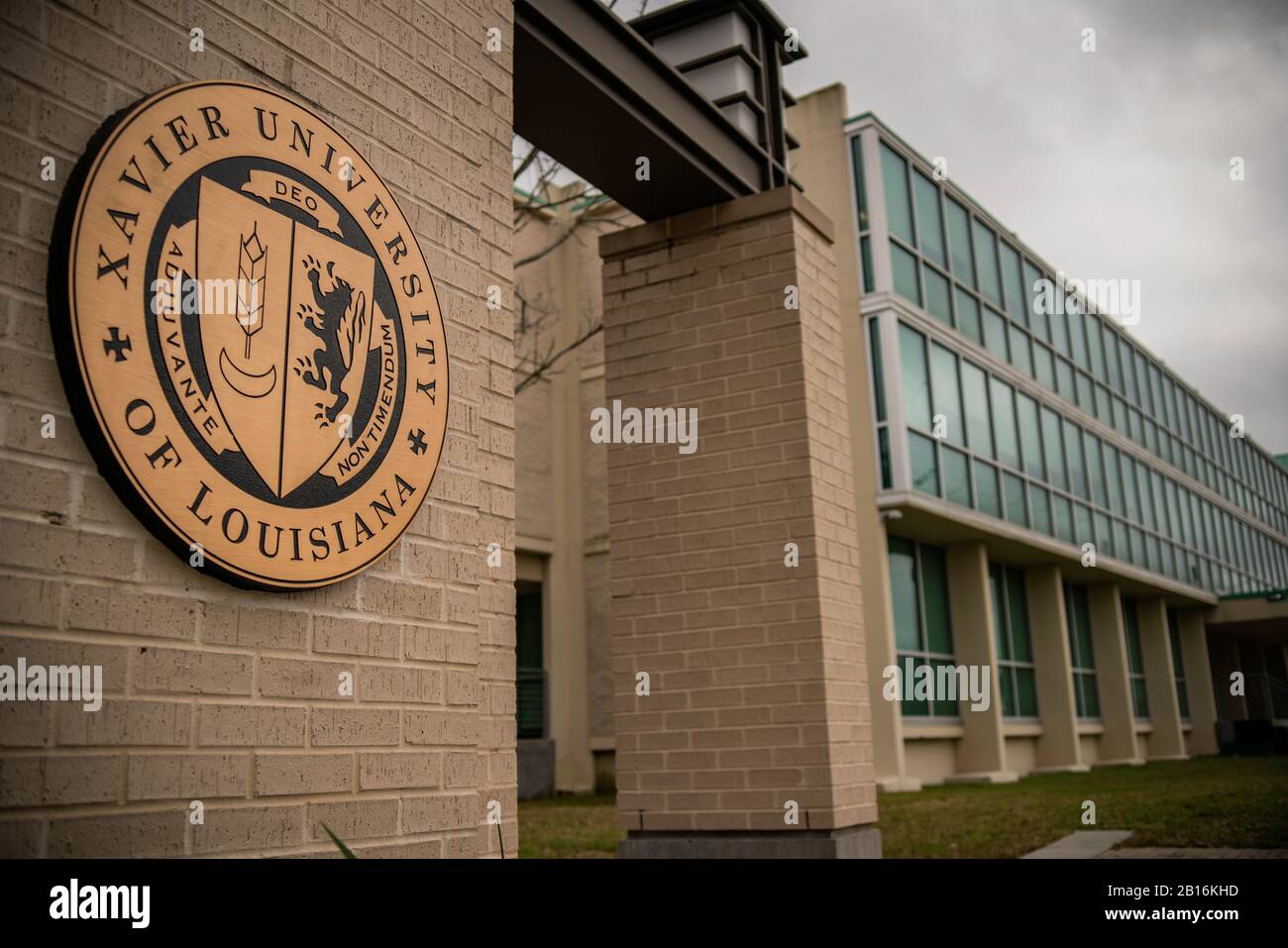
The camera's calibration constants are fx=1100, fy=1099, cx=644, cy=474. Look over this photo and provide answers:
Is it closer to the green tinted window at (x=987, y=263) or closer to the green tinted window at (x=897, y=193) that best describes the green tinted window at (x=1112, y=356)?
the green tinted window at (x=987, y=263)

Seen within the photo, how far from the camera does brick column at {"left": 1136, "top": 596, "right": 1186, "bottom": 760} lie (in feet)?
76.6

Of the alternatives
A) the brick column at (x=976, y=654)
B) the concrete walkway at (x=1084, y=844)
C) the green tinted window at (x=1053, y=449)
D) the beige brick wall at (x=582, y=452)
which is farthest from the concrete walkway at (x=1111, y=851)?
the green tinted window at (x=1053, y=449)

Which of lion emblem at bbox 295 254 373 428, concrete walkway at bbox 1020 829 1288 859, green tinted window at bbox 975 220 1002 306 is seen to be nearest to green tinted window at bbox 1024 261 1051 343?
green tinted window at bbox 975 220 1002 306

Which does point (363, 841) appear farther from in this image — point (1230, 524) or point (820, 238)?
point (1230, 524)

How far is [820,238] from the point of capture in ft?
21.5

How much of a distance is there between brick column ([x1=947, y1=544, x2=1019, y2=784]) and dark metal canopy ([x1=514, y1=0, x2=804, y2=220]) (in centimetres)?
1175

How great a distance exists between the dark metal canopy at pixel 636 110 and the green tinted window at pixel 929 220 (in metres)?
10.9

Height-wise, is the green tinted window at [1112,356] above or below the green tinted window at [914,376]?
above

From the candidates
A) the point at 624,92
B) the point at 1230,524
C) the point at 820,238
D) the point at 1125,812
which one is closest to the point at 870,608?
the point at 1125,812

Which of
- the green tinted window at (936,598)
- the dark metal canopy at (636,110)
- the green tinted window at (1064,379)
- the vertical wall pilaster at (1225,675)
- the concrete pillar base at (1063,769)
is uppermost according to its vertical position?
the green tinted window at (1064,379)

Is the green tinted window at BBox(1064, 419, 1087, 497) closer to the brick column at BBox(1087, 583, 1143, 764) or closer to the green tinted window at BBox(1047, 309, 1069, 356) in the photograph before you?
the green tinted window at BBox(1047, 309, 1069, 356)

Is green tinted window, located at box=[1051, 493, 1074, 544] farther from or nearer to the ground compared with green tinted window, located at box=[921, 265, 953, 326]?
nearer to the ground

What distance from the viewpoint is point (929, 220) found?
1725cm

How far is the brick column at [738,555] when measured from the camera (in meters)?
5.61
